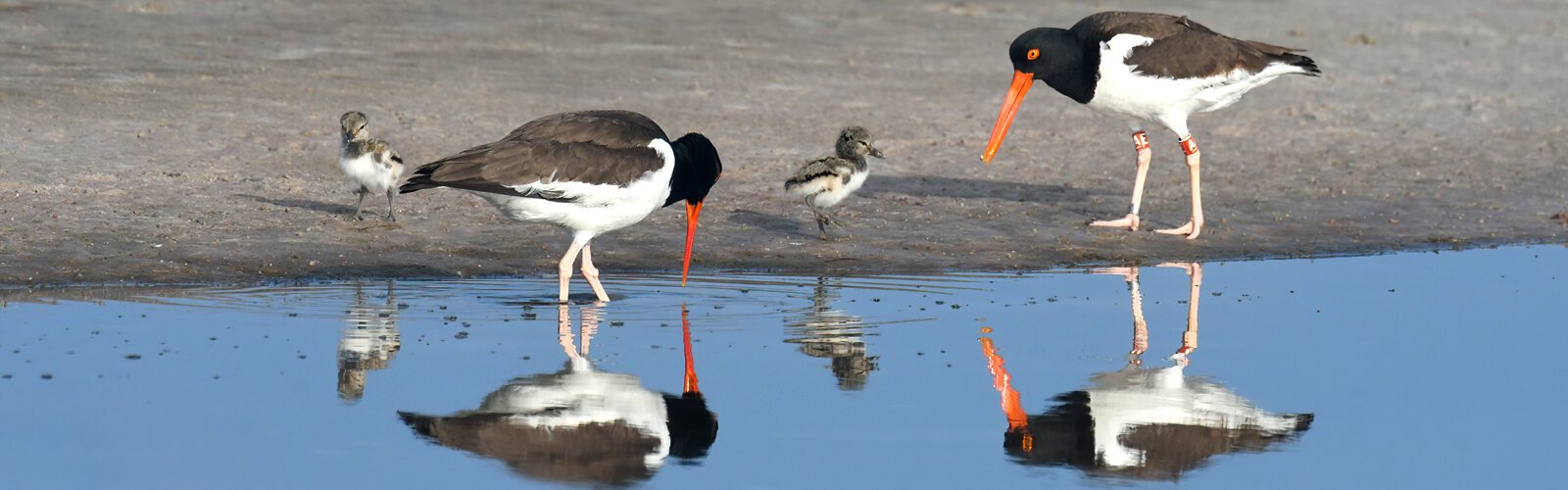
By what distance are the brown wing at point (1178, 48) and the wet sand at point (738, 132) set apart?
1129 millimetres

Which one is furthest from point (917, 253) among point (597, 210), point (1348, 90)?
point (1348, 90)

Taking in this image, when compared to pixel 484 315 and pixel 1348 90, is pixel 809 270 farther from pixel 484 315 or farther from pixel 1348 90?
pixel 1348 90

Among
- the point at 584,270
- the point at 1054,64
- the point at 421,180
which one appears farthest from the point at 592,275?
the point at 1054,64

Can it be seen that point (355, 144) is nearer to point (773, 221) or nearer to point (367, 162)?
point (367, 162)

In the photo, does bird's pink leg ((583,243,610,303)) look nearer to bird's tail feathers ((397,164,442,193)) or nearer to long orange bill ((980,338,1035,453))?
bird's tail feathers ((397,164,442,193))

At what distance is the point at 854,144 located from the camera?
1389 centimetres

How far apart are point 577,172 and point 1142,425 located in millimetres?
3854

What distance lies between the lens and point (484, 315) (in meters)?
10.3

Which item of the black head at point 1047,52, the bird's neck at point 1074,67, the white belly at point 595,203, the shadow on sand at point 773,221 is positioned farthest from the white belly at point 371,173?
the bird's neck at point 1074,67

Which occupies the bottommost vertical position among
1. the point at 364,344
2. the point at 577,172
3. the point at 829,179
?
the point at 364,344

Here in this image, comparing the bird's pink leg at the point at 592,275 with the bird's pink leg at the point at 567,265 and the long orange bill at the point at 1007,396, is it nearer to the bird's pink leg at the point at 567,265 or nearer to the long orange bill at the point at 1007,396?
the bird's pink leg at the point at 567,265

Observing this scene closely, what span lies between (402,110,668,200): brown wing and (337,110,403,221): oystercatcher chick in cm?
261

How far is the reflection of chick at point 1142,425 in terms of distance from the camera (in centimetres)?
743

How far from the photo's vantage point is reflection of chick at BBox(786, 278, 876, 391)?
891 cm
